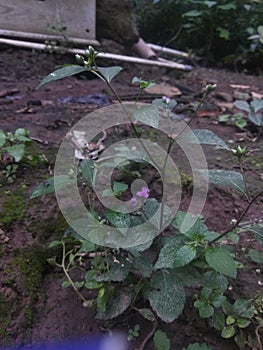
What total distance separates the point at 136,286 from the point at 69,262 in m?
0.27

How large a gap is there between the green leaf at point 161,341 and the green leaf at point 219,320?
4.8 inches

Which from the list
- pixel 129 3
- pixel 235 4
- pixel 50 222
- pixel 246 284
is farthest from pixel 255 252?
pixel 235 4

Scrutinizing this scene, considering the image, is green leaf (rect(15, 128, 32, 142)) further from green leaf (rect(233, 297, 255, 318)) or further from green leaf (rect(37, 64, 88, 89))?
green leaf (rect(233, 297, 255, 318))

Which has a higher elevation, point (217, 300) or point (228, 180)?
point (228, 180)

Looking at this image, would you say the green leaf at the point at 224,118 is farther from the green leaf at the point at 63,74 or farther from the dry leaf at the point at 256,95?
the green leaf at the point at 63,74

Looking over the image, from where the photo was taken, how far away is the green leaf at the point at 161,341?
87 centimetres

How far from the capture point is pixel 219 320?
92 cm

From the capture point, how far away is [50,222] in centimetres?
122

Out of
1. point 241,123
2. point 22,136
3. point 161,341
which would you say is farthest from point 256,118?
point 161,341

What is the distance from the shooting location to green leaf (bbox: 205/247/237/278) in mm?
749

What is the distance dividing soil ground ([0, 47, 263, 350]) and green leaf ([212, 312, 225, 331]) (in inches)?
1.7

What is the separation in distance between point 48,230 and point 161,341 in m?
0.51

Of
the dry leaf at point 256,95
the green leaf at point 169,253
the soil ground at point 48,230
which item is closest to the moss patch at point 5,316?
the soil ground at point 48,230

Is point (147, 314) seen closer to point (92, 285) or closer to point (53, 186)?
point (92, 285)
